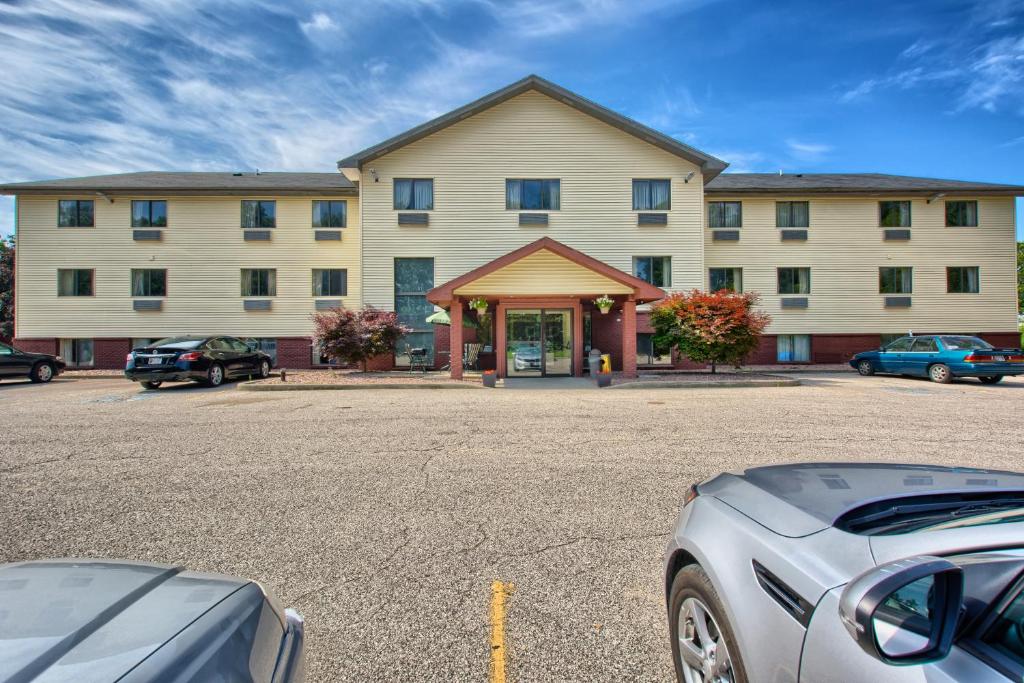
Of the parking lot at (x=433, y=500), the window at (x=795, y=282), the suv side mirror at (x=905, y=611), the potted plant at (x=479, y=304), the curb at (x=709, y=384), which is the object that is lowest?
the parking lot at (x=433, y=500)

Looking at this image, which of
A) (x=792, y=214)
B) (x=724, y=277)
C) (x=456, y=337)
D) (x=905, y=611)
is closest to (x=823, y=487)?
(x=905, y=611)

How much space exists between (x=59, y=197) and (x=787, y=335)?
32304 millimetres

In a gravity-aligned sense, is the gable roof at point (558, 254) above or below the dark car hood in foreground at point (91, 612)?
above

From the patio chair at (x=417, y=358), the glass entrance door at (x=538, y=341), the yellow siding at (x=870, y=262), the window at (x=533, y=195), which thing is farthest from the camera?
the yellow siding at (x=870, y=262)

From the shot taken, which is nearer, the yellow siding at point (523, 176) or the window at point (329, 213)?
the yellow siding at point (523, 176)

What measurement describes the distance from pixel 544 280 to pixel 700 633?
14387 mm

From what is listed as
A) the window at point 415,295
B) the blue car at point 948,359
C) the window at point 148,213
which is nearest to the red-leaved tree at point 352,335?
the window at point 415,295

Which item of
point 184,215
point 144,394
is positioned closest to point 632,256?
point 144,394

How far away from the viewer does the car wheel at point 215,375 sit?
15267mm

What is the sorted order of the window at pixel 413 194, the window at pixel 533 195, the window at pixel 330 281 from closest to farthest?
the window at pixel 413 194 < the window at pixel 533 195 < the window at pixel 330 281

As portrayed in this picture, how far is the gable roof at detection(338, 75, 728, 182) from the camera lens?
20094 mm

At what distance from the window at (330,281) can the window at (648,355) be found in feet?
42.0

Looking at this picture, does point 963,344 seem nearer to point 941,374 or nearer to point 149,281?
point 941,374

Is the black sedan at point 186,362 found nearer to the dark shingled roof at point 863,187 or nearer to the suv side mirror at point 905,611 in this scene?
the suv side mirror at point 905,611
